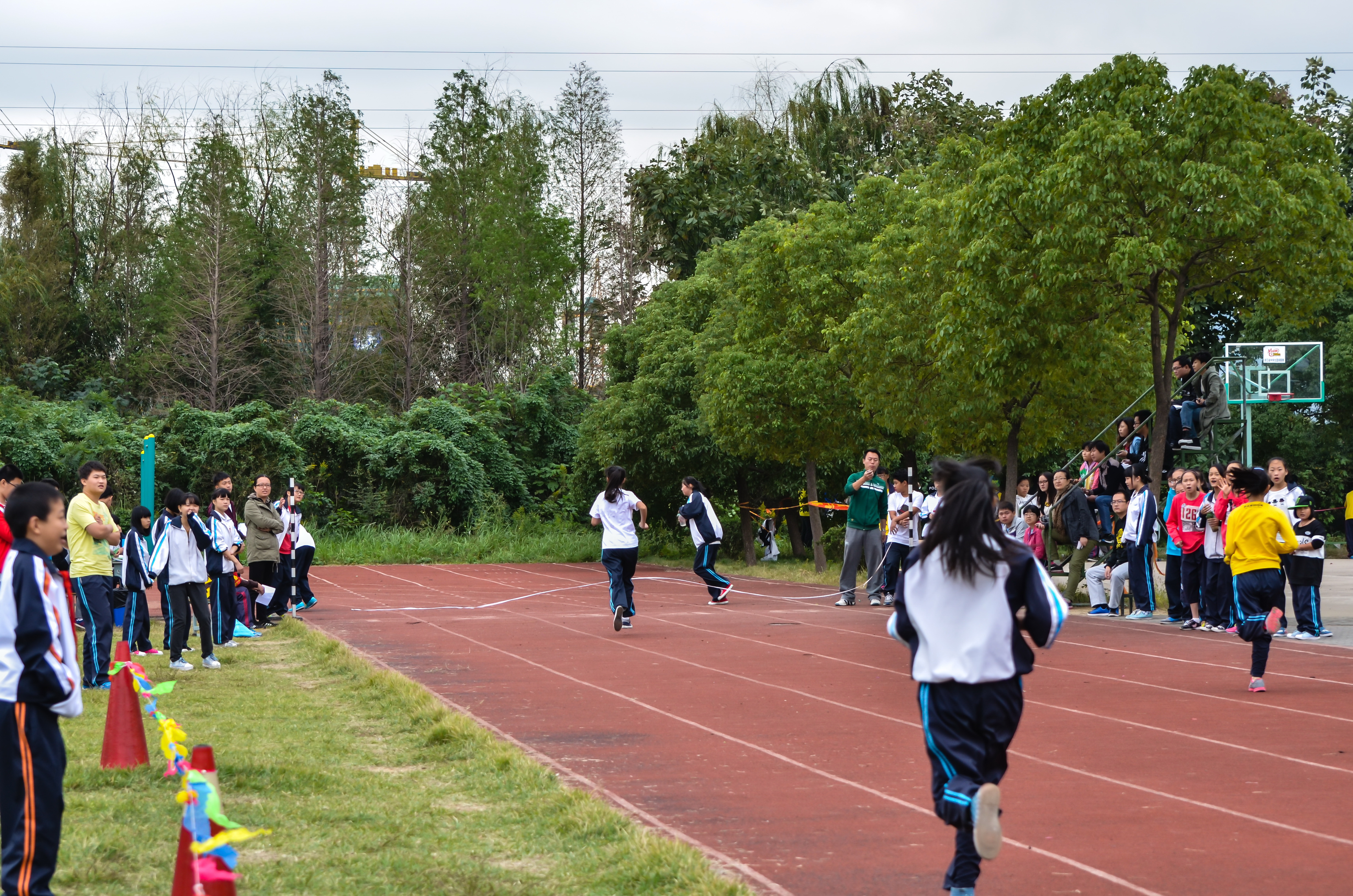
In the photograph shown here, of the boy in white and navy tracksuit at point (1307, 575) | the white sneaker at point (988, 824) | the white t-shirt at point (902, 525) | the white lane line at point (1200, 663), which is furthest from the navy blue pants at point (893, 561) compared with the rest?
the white sneaker at point (988, 824)

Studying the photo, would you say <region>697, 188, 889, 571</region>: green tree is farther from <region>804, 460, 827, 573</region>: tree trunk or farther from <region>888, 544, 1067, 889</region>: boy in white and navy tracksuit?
<region>888, 544, 1067, 889</region>: boy in white and navy tracksuit

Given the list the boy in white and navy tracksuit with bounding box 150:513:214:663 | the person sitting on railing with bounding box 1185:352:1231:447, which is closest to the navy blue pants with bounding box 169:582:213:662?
the boy in white and navy tracksuit with bounding box 150:513:214:663

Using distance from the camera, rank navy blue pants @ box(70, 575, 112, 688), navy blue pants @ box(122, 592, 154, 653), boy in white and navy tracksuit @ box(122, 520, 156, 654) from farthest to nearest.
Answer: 1. navy blue pants @ box(122, 592, 154, 653)
2. boy in white and navy tracksuit @ box(122, 520, 156, 654)
3. navy blue pants @ box(70, 575, 112, 688)

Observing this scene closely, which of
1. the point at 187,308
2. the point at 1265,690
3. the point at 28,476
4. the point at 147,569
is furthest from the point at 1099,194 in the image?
the point at 187,308

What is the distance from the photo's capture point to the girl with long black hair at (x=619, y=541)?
1494 cm

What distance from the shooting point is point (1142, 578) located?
16297 millimetres

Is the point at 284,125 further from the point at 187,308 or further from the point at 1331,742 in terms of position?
the point at 1331,742

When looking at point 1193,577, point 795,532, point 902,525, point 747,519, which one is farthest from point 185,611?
point 795,532

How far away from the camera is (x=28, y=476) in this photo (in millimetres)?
32344

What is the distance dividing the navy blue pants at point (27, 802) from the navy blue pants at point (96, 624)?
20.9 feet

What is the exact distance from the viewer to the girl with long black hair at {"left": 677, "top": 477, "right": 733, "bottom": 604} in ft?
62.7

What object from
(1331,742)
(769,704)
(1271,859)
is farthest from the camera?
(769,704)

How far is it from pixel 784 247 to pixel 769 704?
53.7 ft

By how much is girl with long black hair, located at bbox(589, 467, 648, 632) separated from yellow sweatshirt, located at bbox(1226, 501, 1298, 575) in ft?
21.6
